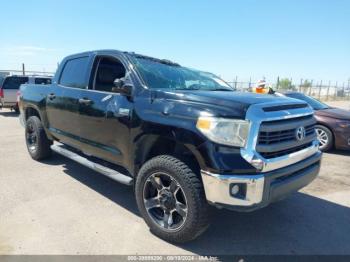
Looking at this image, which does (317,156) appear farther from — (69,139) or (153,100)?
(69,139)

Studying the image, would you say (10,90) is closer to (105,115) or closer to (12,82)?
(12,82)

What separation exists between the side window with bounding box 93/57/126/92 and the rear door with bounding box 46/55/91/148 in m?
0.23

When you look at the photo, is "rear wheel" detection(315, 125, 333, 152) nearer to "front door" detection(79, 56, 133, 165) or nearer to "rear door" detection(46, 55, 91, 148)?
"front door" detection(79, 56, 133, 165)

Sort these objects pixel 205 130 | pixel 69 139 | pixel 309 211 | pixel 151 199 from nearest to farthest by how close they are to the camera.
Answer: pixel 205 130 → pixel 151 199 → pixel 309 211 → pixel 69 139

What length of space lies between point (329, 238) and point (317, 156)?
922 mm

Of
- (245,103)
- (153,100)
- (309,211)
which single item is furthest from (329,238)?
(153,100)

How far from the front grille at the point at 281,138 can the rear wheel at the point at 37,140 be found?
4434 millimetres

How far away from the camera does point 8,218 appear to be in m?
3.63

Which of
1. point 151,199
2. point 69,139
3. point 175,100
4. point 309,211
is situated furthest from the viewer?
point 69,139

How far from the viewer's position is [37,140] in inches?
232

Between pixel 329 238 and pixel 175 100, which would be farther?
pixel 329 238

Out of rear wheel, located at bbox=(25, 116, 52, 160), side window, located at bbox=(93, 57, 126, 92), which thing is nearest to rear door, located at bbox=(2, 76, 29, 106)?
rear wheel, located at bbox=(25, 116, 52, 160)

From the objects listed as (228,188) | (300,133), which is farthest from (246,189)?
(300,133)

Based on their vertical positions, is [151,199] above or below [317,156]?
below
